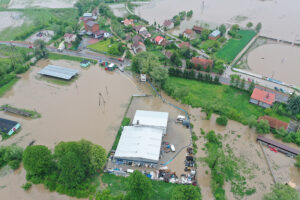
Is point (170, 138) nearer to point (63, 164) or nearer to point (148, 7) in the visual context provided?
point (63, 164)

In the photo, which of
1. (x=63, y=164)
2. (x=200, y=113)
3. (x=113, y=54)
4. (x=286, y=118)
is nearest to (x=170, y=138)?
(x=200, y=113)

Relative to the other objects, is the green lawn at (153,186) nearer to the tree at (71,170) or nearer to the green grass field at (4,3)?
the tree at (71,170)

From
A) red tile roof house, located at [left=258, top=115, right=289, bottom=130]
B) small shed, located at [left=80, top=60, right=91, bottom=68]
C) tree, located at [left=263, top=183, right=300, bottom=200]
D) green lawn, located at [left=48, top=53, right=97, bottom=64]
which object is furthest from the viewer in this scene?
green lawn, located at [left=48, top=53, right=97, bottom=64]

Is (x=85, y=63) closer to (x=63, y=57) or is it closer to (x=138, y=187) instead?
(x=63, y=57)

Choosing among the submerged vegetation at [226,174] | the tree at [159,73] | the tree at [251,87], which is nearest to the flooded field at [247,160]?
the submerged vegetation at [226,174]

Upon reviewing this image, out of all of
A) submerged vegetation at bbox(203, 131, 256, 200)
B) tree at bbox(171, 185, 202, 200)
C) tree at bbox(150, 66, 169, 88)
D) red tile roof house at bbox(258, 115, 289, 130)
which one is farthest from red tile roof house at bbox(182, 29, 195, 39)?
tree at bbox(171, 185, 202, 200)

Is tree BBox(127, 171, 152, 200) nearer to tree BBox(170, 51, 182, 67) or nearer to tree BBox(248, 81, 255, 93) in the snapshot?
tree BBox(248, 81, 255, 93)

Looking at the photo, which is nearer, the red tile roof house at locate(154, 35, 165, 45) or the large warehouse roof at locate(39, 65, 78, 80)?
the large warehouse roof at locate(39, 65, 78, 80)
